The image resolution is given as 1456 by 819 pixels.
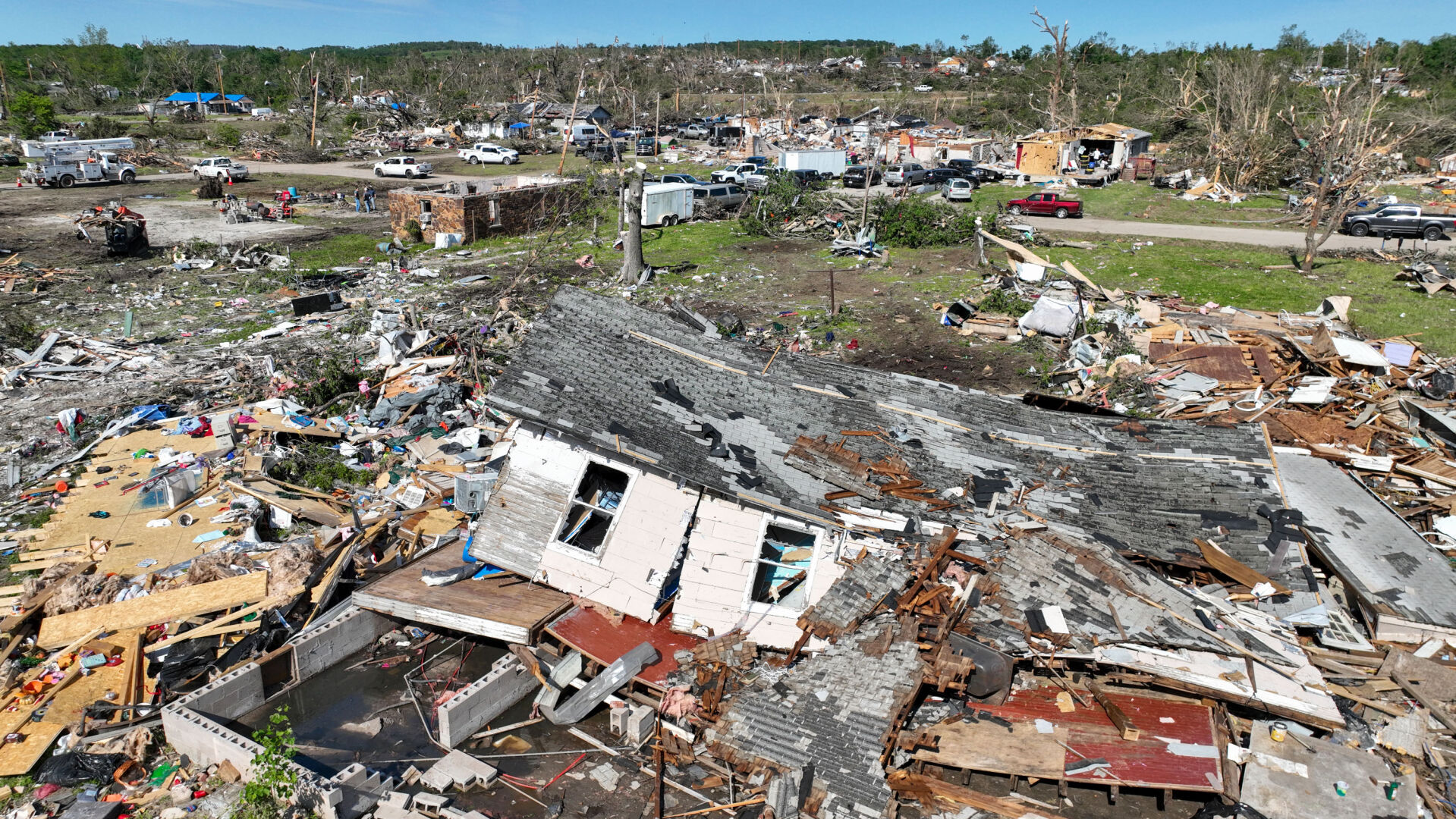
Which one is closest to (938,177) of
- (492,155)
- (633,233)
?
(633,233)

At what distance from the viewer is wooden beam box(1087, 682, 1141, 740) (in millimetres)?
6938

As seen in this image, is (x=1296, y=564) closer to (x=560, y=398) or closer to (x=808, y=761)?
(x=808, y=761)

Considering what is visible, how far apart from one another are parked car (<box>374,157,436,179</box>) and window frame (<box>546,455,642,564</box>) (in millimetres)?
37967

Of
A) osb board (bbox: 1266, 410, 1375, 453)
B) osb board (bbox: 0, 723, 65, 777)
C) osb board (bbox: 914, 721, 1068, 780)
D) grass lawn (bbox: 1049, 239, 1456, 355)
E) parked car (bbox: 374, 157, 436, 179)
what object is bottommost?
osb board (bbox: 0, 723, 65, 777)

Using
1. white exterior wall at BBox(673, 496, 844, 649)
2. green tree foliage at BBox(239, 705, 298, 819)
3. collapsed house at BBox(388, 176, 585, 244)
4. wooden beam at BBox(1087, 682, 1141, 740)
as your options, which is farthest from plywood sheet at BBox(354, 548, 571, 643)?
collapsed house at BBox(388, 176, 585, 244)

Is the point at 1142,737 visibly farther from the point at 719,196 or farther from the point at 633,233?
the point at 719,196

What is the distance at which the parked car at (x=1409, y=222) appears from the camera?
26.2 m

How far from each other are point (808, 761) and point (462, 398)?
9.94 meters

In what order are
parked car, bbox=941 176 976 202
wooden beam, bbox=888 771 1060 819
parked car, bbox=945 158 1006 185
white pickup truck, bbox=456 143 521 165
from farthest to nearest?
white pickup truck, bbox=456 143 521 165 < parked car, bbox=945 158 1006 185 < parked car, bbox=941 176 976 202 < wooden beam, bbox=888 771 1060 819

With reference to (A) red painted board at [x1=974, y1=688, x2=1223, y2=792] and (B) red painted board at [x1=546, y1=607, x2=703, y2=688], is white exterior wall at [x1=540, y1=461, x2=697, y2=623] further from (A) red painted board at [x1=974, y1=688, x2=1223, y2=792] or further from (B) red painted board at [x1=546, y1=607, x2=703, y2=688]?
(A) red painted board at [x1=974, y1=688, x2=1223, y2=792]

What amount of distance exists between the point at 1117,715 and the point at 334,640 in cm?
749

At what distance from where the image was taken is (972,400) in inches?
405

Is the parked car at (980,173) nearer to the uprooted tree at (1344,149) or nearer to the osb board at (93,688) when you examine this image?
the uprooted tree at (1344,149)

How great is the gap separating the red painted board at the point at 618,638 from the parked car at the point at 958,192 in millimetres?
29754
